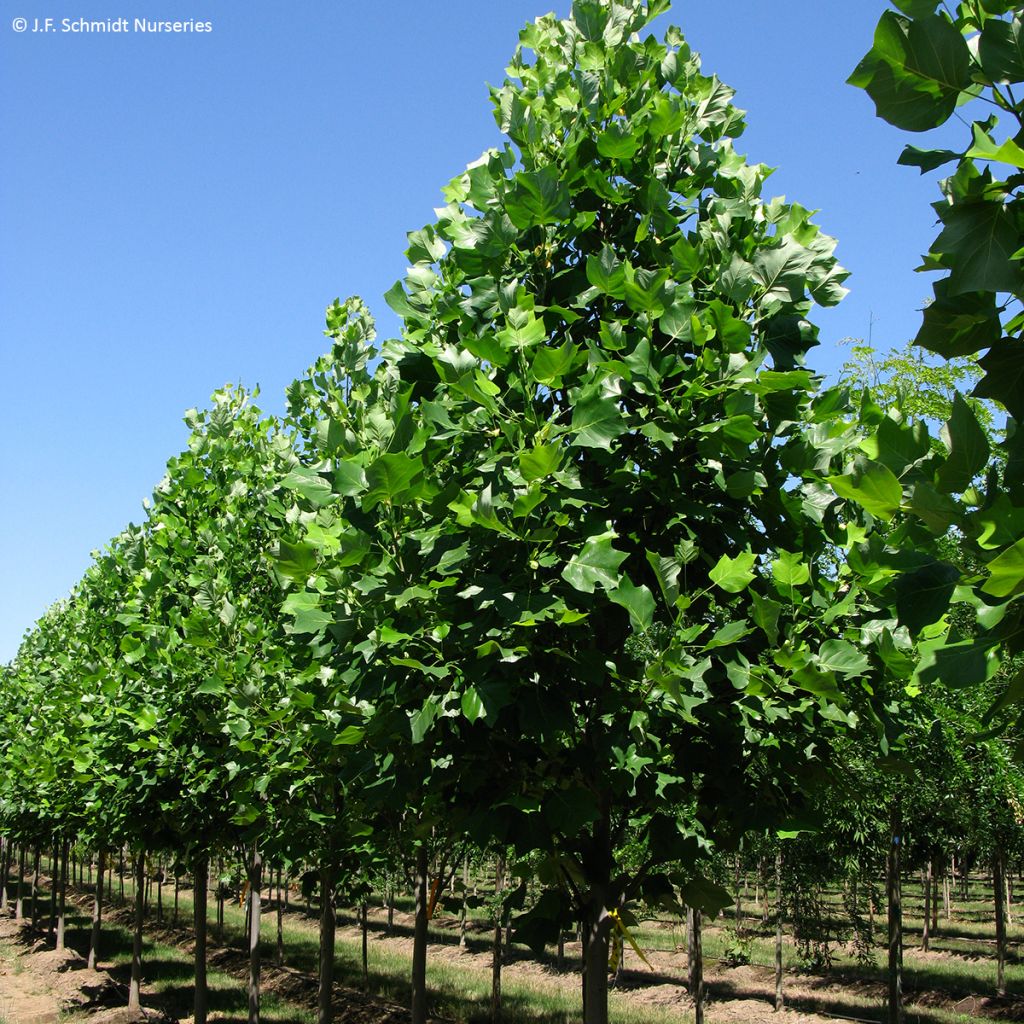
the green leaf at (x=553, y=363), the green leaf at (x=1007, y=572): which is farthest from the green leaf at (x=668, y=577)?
the green leaf at (x=1007, y=572)

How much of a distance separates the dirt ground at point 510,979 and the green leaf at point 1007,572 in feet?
51.9

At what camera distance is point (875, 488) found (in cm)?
203

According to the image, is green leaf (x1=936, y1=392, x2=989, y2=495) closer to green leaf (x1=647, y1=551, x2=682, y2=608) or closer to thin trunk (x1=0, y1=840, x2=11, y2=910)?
green leaf (x1=647, y1=551, x2=682, y2=608)

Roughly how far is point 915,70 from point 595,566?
6.80 feet

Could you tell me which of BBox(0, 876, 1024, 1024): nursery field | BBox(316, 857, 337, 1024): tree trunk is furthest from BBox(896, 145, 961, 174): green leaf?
BBox(0, 876, 1024, 1024): nursery field

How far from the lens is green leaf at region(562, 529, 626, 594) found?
11.8 feet

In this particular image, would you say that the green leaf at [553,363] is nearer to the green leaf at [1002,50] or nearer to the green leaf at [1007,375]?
the green leaf at [1007,375]

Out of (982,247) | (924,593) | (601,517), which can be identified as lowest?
(924,593)

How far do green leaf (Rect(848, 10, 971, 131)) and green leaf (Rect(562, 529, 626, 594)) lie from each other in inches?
74.2

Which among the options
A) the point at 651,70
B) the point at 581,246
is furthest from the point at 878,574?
the point at 651,70

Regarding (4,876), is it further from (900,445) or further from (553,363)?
(900,445)

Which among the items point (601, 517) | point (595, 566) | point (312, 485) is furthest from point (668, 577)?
point (312, 485)

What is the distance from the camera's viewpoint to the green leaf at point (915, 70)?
1.95m

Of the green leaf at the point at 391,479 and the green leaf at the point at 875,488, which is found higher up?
the green leaf at the point at 391,479
